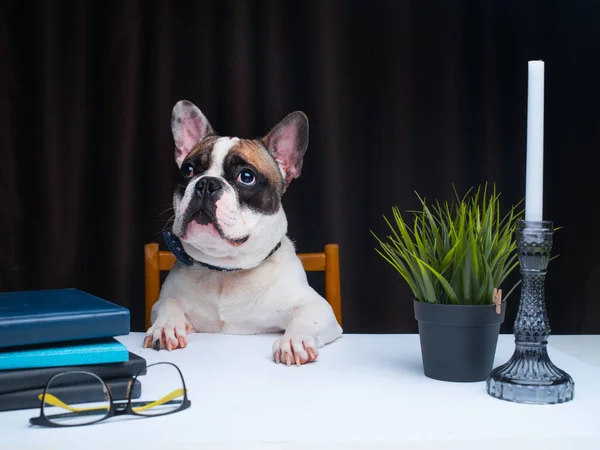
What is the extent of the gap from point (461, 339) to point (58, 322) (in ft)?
1.84

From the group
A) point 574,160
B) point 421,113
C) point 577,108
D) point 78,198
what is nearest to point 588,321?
point 574,160

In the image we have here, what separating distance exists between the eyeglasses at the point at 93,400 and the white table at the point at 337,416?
0.01 meters

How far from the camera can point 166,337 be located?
1.39 metres

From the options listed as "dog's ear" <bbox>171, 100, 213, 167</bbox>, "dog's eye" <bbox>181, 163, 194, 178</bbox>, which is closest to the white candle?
"dog's eye" <bbox>181, 163, 194, 178</bbox>

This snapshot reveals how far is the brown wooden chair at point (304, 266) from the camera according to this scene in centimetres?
192

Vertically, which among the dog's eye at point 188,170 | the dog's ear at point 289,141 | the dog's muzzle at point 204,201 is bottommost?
the dog's muzzle at point 204,201

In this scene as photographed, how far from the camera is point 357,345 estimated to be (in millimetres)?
1420

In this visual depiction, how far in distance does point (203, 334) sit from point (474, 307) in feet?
2.29

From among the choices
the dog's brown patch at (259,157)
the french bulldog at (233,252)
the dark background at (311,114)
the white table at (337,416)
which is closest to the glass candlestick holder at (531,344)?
the white table at (337,416)

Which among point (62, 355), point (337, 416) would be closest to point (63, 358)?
point (62, 355)

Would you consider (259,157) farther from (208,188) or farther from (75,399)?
(75,399)

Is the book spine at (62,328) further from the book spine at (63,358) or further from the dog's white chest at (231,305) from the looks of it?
the dog's white chest at (231,305)

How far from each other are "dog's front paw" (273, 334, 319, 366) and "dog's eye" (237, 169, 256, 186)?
527mm

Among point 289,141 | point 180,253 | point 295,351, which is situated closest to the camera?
point 295,351
